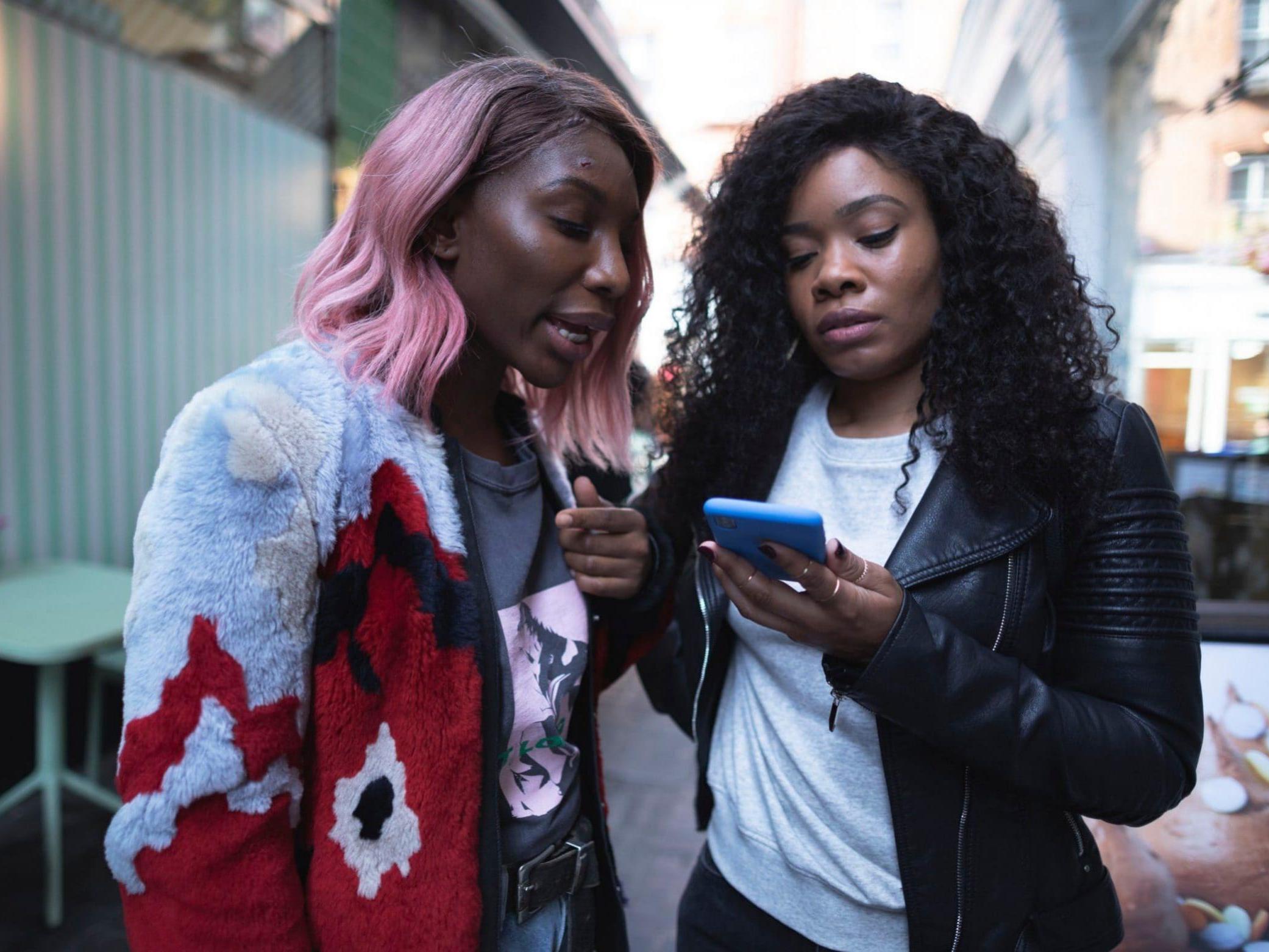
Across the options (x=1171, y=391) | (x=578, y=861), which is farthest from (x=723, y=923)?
(x=1171, y=391)

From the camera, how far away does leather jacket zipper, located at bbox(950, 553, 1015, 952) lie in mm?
1281

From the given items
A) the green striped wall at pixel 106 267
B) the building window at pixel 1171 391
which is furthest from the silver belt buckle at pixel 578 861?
the building window at pixel 1171 391

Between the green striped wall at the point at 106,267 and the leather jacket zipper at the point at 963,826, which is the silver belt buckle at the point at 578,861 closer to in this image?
the leather jacket zipper at the point at 963,826

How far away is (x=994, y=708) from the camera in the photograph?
47.6 inches

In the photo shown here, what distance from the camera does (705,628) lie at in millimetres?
1609

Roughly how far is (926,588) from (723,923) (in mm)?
782

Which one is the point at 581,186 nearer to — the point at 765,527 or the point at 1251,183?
the point at 765,527

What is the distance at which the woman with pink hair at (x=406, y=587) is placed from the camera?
1025 millimetres

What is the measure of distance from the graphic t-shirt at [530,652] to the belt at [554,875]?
0.02 meters

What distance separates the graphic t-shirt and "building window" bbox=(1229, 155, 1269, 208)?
413 cm

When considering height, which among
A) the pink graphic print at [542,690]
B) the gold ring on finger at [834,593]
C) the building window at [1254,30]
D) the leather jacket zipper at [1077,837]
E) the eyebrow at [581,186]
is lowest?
the leather jacket zipper at [1077,837]

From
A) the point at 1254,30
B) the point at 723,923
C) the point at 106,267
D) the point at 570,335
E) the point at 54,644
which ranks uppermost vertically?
the point at 1254,30

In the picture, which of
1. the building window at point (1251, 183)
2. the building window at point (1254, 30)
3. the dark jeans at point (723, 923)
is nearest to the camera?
the dark jeans at point (723, 923)

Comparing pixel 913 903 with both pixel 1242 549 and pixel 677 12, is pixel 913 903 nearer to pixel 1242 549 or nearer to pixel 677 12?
pixel 1242 549
